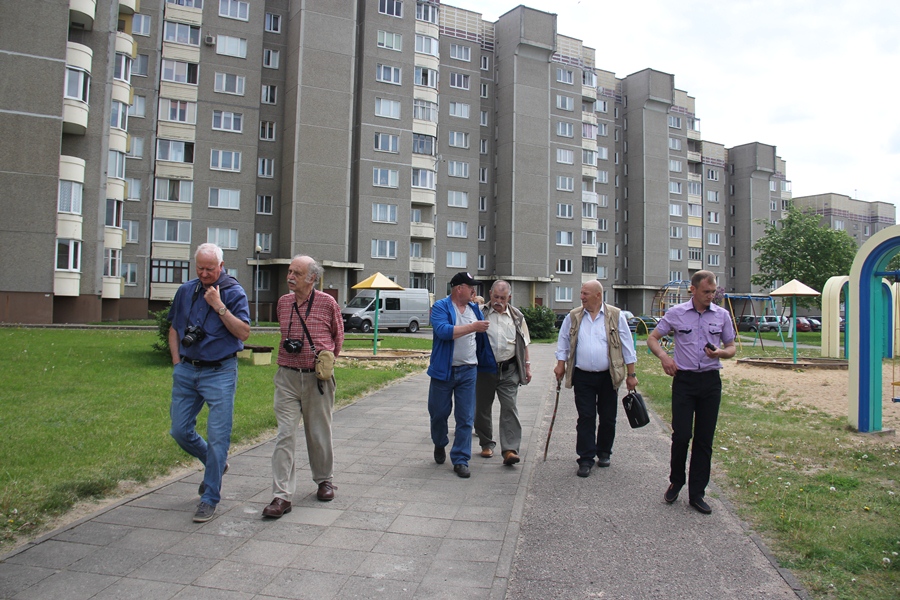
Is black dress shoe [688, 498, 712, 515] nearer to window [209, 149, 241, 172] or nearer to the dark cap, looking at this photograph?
the dark cap

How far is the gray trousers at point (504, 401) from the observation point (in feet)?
22.7

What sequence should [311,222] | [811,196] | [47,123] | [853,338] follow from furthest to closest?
[811,196], [311,222], [47,123], [853,338]

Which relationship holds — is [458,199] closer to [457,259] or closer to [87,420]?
[457,259]

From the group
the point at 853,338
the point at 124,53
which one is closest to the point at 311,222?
the point at 124,53

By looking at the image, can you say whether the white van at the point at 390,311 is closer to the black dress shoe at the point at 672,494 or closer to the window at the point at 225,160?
the window at the point at 225,160

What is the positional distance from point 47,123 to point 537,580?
102 ft

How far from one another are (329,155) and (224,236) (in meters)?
8.43

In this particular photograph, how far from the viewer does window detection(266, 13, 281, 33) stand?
45.3 metres

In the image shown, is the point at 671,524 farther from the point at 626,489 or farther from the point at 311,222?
the point at 311,222

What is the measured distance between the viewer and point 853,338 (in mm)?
9758

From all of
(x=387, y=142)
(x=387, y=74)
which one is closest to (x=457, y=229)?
(x=387, y=142)

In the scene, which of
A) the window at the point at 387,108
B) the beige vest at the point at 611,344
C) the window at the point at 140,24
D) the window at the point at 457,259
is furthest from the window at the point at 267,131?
the beige vest at the point at 611,344

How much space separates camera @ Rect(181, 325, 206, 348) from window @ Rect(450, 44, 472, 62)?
177 ft

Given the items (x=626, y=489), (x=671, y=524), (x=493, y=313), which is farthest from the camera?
(x=493, y=313)
